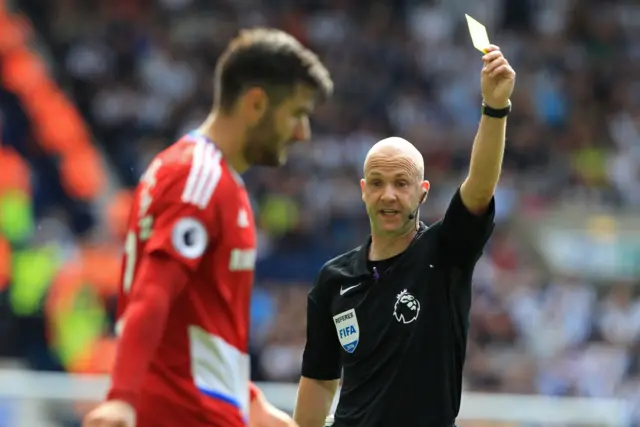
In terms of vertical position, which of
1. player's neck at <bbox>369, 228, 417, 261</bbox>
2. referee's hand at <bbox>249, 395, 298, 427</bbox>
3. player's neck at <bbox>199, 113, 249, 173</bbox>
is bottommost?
referee's hand at <bbox>249, 395, 298, 427</bbox>

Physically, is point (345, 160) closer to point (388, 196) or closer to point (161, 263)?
point (388, 196)

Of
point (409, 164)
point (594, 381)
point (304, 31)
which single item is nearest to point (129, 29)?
point (304, 31)

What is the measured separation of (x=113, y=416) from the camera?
3.64 meters

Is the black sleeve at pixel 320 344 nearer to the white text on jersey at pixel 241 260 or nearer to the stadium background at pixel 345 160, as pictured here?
the white text on jersey at pixel 241 260

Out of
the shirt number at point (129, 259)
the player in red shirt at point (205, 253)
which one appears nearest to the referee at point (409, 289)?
the player in red shirt at point (205, 253)

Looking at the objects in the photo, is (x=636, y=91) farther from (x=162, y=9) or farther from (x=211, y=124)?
(x=211, y=124)

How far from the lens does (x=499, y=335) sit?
12664 mm

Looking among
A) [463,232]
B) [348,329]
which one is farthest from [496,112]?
[348,329]

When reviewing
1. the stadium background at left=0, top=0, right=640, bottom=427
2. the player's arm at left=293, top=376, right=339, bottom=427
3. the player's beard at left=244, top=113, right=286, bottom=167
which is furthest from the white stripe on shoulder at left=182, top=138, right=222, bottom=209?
the stadium background at left=0, top=0, right=640, bottom=427

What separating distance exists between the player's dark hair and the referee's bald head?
0.37 metres

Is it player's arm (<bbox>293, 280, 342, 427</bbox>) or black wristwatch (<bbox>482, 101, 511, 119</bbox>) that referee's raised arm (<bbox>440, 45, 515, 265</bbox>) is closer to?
black wristwatch (<bbox>482, 101, 511, 119</bbox>)

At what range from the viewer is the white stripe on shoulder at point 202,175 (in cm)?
402

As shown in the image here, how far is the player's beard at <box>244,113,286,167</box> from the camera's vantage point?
4.30 m

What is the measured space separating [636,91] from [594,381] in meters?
6.18
